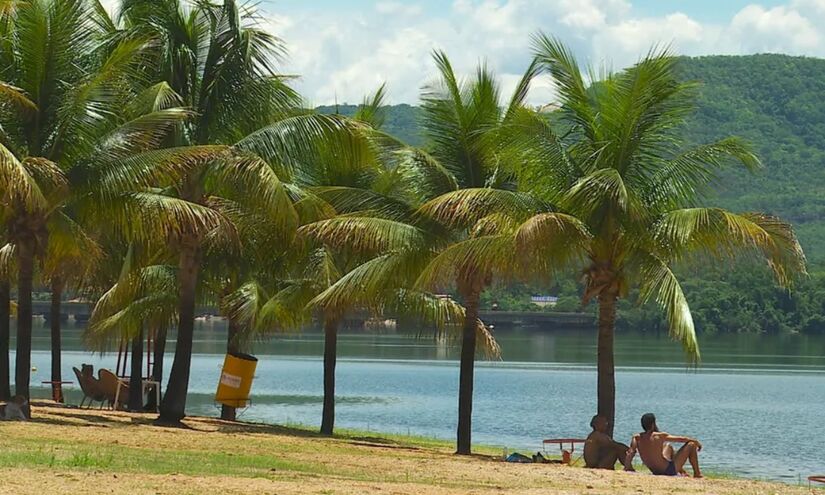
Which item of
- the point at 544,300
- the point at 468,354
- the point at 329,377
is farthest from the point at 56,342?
the point at 544,300

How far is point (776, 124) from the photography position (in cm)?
17112

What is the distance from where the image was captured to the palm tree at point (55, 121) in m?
21.1

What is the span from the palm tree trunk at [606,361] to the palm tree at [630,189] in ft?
0.06

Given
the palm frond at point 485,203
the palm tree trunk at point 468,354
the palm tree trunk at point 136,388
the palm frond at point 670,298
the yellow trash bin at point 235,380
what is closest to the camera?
the palm frond at point 670,298

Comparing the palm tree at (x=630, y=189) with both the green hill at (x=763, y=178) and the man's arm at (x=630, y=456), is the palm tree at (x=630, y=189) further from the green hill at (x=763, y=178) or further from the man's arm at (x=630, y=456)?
the green hill at (x=763, y=178)

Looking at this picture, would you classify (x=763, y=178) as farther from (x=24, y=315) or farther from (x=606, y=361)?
(x=24, y=315)

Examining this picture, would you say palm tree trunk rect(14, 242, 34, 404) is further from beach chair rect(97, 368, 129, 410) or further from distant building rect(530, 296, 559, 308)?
distant building rect(530, 296, 559, 308)

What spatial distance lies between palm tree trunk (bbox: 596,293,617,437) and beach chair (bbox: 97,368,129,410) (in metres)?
13.2

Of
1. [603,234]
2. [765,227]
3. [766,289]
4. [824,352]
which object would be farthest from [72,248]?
[766,289]

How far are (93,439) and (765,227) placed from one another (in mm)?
11252

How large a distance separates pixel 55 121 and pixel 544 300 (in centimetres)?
12014

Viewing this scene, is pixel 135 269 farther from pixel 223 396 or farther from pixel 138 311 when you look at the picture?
pixel 223 396

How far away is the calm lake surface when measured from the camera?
119 ft

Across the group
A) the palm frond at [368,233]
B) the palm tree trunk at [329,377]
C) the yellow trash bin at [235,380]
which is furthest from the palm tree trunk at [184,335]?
the palm tree trunk at [329,377]
